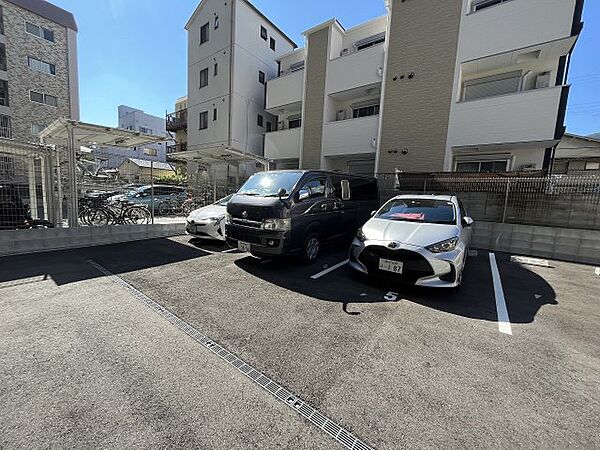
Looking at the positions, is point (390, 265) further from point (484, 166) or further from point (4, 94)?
point (4, 94)

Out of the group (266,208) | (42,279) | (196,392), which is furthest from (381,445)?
(42,279)

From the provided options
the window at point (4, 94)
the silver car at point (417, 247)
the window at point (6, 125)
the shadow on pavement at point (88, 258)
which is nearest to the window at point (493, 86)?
the silver car at point (417, 247)

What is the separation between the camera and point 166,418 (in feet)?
5.43

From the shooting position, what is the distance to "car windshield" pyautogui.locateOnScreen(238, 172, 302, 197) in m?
4.98

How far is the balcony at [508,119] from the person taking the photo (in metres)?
7.91

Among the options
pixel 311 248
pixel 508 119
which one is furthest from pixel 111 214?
pixel 508 119

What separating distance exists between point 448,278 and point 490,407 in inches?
77.9

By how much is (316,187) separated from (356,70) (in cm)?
895

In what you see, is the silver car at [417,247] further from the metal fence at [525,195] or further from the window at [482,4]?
the window at [482,4]

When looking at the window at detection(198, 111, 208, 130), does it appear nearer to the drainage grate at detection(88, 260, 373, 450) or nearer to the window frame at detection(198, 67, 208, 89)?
the window frame at detection(198, 67, 208, 89)

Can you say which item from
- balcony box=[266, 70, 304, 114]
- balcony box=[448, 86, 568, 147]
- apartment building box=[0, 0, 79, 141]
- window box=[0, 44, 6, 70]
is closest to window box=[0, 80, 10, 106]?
apartment building box=[0, 0, 79, 141]

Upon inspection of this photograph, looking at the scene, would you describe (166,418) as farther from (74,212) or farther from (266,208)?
(74,212)

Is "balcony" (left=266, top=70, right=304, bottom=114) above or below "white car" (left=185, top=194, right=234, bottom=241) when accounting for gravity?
above

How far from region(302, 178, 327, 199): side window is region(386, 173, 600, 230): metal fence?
4.90 meters
